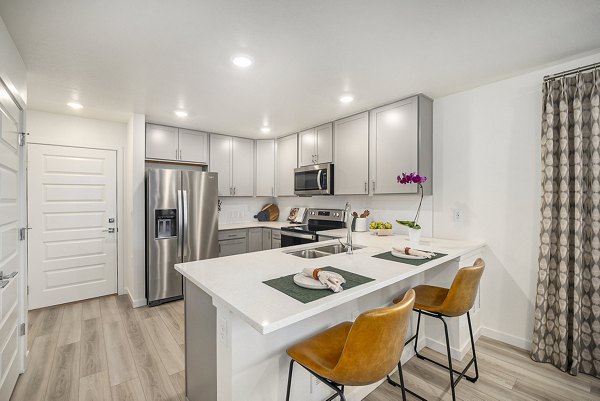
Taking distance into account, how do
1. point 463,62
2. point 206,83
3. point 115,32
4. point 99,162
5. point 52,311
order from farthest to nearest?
point 99,162, point 52,311, point 206,83, point 463,62, point 115,32

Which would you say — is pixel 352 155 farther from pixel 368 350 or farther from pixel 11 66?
pixel 11 66

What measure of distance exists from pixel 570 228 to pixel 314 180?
8.49 feet

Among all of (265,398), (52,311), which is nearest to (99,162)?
(52,311)

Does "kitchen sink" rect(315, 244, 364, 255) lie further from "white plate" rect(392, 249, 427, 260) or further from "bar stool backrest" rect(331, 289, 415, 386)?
"bar stool backrest" rect(331, 289, 415, 386)

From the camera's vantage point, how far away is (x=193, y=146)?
13.5ft

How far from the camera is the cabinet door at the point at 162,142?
373 centimetres

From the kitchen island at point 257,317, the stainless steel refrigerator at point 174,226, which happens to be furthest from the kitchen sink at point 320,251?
the stainless steel refrigerator at point 174,226

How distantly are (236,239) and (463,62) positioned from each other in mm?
3465

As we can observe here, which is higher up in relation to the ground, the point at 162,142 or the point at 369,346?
the point at 162,142

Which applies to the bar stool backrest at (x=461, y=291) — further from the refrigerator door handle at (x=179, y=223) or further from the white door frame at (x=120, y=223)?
the white door frame at (x=120, y=223)

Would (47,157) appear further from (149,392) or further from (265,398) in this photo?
(265,398)

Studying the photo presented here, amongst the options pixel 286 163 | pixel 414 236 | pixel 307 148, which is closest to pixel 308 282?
pixel 414 236

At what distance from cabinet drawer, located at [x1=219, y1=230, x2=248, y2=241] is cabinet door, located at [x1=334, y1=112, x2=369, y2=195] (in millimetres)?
1608

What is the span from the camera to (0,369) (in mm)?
1639
